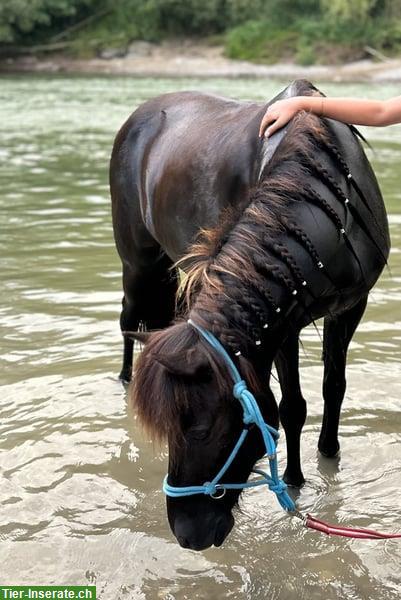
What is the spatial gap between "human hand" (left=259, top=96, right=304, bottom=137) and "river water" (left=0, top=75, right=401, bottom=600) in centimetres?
158

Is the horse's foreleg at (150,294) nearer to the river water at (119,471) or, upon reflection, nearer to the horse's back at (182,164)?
the horse's back at (182,164)

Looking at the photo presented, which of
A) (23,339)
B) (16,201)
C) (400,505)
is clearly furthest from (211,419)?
(16,201)

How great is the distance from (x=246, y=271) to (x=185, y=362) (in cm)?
39

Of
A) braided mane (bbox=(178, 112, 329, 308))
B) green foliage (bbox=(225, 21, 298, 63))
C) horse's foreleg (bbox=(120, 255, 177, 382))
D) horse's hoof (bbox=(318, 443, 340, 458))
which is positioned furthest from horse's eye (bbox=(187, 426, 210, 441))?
green foliage (bbox=(225, 21, 298, 63))

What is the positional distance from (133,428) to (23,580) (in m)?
1.30

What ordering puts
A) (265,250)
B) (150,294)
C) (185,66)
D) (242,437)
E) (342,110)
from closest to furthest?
(242,437)
(265,250)
(342,110)
(150,294)
(185,66)

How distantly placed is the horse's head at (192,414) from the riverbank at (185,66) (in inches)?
1202

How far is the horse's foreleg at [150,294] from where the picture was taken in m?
4.37

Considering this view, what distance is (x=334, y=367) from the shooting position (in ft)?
11.3

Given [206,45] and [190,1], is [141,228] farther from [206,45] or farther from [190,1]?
[190,1]

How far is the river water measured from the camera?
9.05ft

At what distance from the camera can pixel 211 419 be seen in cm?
217

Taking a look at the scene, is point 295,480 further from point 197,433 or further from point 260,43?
point 260,43

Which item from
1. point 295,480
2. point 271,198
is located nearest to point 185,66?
point 295,480
